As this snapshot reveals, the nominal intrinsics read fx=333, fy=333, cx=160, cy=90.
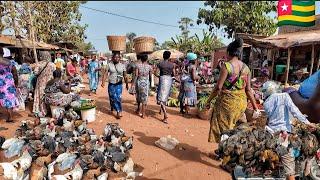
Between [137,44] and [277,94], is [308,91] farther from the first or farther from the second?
[137,44]

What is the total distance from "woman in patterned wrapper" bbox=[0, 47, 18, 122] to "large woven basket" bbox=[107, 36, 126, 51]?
7.20 feet

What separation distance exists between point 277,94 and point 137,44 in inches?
191

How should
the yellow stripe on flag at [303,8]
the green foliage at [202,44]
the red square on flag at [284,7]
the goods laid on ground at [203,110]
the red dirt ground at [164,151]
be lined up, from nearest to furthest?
the red dirt ground at [164,151] < the goods laid on ground at [203,110] < the yellow stripe on flag at [303,8] < the red square on flag at [284,7] < the green foliage at [202,44]

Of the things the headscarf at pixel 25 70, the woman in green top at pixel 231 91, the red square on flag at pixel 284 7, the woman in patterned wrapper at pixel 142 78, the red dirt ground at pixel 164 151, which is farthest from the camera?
the red square on flag at pixel 284 7

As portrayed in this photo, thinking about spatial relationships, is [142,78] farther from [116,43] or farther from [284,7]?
[284,7]

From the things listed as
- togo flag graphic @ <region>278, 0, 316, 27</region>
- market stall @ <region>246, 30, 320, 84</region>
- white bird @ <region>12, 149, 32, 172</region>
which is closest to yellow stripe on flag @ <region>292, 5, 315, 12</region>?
togo flag graphic @ <region>278, 0, 316, 27</region>

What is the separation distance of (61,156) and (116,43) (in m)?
4.07

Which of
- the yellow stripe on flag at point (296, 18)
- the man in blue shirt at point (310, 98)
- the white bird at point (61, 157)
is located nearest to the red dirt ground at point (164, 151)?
the white bird at point (61, 157)

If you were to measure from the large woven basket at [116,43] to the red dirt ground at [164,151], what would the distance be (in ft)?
5.47

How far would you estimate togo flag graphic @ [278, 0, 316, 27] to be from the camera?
36.6 ft

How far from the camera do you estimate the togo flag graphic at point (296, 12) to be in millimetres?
11141

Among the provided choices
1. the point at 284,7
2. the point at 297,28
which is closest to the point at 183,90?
the point at 284,7

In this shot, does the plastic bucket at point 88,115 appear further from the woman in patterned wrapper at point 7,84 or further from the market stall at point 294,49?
the market stall at point 294,49

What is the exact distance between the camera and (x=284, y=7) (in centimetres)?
1141
